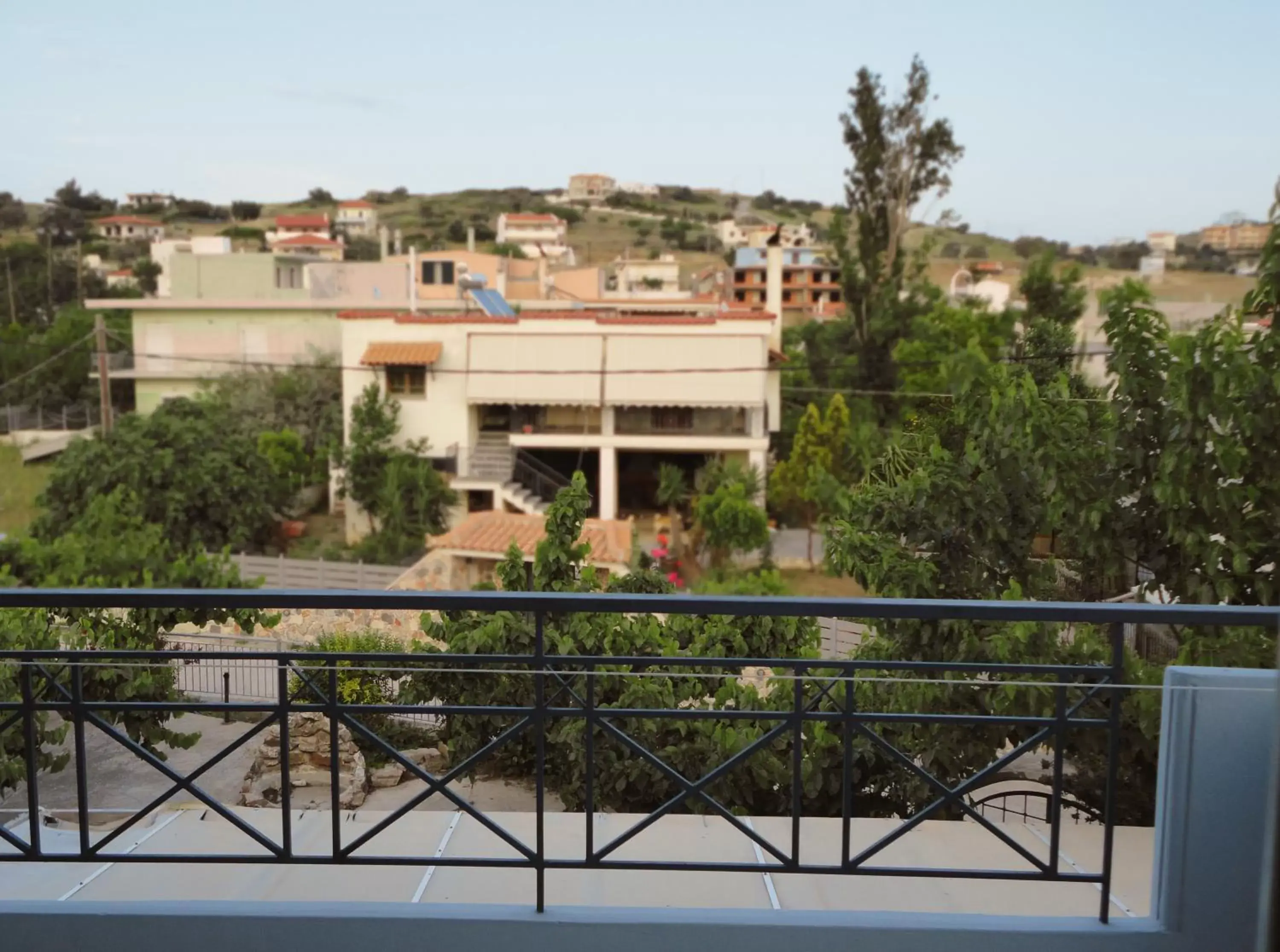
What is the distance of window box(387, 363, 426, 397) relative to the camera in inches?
771

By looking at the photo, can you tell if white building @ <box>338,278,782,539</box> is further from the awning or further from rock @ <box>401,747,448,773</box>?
rock @ <box>401,747,448,773</box>

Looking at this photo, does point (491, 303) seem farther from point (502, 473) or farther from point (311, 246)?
point (311, 246)

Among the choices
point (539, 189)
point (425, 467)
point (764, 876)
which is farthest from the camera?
point (539, 189)

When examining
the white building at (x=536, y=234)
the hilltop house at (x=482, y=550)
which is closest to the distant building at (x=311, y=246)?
the white building at (x=536, y=234)

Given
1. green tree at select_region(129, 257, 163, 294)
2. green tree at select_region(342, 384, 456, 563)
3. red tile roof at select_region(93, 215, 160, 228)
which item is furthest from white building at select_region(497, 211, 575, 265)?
green tree at select_region(342, 384, 456, 563)

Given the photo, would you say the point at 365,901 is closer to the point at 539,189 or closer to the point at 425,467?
the point at 425,467

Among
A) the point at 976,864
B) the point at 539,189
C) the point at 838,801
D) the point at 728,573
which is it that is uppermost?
the point at 539,189

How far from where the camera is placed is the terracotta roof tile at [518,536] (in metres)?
13.9

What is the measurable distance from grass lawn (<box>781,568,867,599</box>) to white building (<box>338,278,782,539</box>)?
249 cm

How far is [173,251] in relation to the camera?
2964 cm

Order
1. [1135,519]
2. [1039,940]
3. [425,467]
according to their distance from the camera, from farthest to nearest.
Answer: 1. [425,467]
2. [1135,519]
3. [1039,940]

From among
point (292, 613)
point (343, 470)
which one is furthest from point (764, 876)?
point (343, 470)

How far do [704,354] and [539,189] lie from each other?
38.4 m

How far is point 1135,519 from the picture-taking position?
3.84 metres
